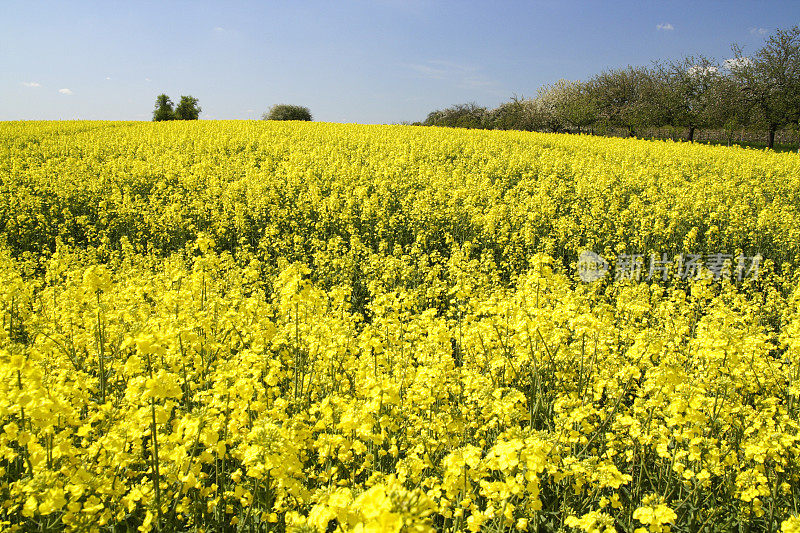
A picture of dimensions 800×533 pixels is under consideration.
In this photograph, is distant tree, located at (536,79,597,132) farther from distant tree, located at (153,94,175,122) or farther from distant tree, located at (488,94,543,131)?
distant tree, located at (153,94,175,122)

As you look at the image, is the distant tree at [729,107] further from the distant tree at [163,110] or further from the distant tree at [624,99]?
the distant tree at [163,110]

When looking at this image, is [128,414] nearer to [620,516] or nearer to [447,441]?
[447,441]

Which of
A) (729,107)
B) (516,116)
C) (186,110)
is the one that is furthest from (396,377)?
(186,110)

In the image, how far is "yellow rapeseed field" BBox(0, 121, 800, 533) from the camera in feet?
8.85

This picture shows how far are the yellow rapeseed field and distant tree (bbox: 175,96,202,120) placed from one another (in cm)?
5647

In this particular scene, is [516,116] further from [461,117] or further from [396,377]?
[396,377]

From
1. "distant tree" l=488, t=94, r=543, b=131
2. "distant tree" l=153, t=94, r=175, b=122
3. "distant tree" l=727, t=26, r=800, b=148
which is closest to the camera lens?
"distant tree" l=727, t=26, r=800, b=148

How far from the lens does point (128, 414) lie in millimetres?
3197

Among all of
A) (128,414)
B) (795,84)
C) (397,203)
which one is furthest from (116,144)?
(795,84)

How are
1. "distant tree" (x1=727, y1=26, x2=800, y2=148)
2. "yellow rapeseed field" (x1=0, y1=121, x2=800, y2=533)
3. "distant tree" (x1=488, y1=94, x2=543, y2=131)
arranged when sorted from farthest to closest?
"distant tree" (x1=488, y1=94, x2=543, y2=131) < "distant tree" (x1=727, y1=26, x2=800, y2=148) < "yellow rapeseed field" (x1=0, y1=121, x2=800, y2=533)

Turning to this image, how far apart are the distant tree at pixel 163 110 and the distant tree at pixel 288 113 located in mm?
14074

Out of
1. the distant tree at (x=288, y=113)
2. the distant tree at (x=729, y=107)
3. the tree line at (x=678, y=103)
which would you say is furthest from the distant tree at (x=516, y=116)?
the distant tree at (x=288, y=113)

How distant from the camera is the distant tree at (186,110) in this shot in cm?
6206

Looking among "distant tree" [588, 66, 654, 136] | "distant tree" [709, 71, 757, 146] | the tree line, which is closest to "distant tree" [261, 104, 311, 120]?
the tree line
